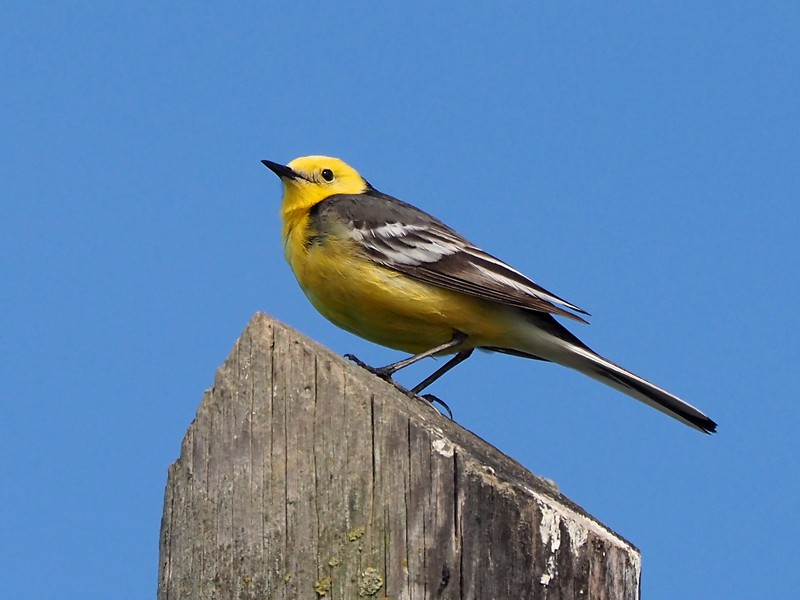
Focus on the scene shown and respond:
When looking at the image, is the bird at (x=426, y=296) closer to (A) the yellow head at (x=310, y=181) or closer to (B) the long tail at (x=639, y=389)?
(B) the long tail at (x=639, y=389)

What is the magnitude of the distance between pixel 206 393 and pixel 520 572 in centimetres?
141

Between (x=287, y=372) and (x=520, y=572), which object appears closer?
(x=520, y=572)

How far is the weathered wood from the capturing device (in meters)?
3.79

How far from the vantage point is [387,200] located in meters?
8.44

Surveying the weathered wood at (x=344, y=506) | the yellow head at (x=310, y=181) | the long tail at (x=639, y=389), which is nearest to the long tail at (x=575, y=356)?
the long tail at (x=639, y=389)

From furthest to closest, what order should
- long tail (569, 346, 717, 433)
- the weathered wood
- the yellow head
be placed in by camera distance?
the yellow head → long tail (569, 346, 717, 433) → the weathered wood

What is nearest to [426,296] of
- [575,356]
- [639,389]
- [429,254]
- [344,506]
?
[429,254]

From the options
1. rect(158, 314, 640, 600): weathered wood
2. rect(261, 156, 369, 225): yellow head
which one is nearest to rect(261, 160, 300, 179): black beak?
rect(261, 156, 369, 225): yellow head

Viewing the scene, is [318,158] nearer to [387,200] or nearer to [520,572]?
[387,200]

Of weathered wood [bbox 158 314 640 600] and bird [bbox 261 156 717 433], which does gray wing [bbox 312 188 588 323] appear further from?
weathered wood [bbox 158 314 640 600]

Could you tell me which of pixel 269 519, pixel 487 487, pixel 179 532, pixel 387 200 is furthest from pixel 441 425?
pixel 387 200

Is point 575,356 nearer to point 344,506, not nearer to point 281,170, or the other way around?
point 281,170

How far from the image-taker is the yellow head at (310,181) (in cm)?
867

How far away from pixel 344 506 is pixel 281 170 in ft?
17.2
